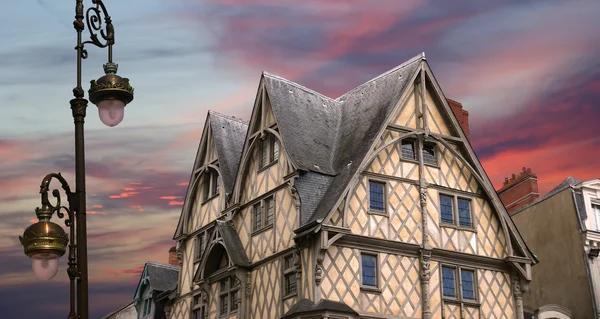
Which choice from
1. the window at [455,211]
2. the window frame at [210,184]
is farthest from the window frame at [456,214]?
the window frame at [210,184]

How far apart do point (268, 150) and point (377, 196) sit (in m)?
4.42

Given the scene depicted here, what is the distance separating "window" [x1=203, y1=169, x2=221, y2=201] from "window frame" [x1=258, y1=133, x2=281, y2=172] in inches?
119

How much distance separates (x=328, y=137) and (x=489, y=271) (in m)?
7.12

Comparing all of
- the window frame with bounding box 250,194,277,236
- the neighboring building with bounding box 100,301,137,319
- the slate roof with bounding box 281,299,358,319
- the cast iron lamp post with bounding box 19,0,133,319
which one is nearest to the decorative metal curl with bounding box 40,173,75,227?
the cast iron lamp post with bounding box 19,0,133,319

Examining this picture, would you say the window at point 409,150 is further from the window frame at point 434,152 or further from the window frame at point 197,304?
the window frame at point 197,304

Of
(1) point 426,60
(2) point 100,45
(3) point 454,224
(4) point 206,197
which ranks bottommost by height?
(2) point 100,45

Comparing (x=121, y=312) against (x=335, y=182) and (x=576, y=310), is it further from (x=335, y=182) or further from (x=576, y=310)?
(x=576, y=310)

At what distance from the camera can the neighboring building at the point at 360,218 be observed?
25.7 m

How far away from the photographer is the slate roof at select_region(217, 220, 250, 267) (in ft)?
92.8

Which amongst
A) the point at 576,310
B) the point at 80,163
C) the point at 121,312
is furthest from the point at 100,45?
the point at 121,312

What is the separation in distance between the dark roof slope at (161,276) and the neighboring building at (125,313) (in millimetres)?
4326

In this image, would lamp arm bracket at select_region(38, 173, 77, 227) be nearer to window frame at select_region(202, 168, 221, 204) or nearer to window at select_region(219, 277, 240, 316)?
window at select_region(219, 277, 240, 316)

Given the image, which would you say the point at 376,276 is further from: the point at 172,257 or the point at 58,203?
the point at 172,257

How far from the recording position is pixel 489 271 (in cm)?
2869
